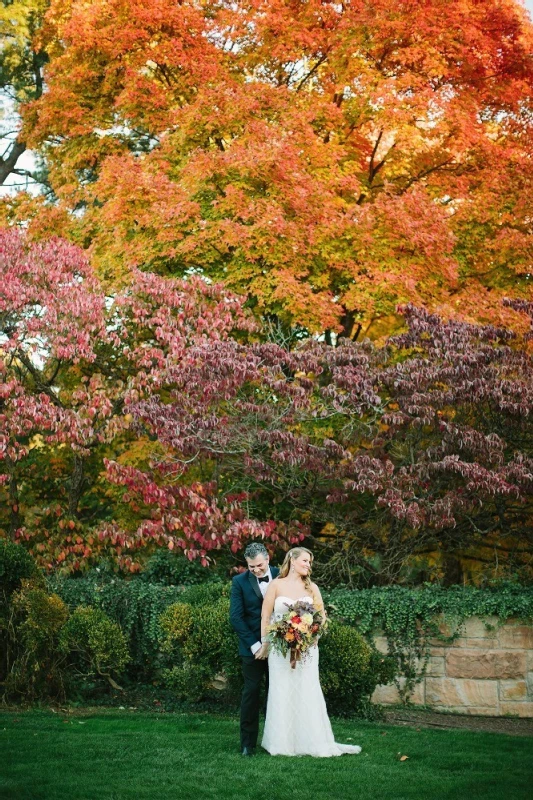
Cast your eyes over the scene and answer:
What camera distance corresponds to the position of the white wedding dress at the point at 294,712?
771cm

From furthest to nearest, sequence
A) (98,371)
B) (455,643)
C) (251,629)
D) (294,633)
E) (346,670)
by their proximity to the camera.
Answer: (98,371) → (455,643) → (346,670) → (251,629) → (294,633)

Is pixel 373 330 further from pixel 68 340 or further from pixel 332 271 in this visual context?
pixel 68 340

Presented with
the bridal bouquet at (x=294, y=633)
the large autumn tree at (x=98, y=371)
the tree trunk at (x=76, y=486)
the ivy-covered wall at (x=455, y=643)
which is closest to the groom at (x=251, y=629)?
the bridal bouquet at (x=294, y=633)

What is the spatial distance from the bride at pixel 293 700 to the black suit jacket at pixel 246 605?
21 cm

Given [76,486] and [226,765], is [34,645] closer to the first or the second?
[226,765]

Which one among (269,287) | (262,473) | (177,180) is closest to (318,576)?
(262,473)

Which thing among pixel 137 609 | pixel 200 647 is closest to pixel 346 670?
pixel 200 647

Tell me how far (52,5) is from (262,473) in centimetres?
1107

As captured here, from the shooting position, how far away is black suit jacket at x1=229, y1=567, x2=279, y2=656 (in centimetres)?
799

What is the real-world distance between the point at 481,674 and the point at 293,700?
12.5 ft

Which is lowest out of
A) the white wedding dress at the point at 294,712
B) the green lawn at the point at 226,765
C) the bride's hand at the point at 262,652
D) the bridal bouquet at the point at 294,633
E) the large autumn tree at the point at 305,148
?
the green lawn at the point at 226,765

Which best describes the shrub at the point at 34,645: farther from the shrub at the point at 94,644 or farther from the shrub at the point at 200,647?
the shrub at the point at 200,647

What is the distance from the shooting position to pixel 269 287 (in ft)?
48.1

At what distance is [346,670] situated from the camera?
9.57m
